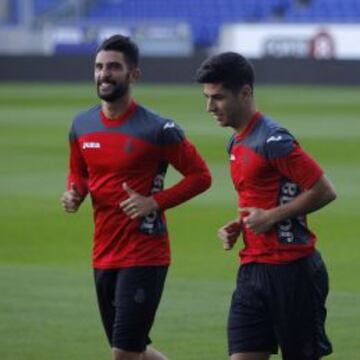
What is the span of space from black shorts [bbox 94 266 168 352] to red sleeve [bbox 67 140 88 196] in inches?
19.9

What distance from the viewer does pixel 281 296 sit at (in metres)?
7.16

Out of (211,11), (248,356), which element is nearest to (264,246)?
(248,356)

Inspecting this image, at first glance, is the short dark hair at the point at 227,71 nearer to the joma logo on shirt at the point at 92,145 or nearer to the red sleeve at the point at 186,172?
the red sleeve at the point at 186,172

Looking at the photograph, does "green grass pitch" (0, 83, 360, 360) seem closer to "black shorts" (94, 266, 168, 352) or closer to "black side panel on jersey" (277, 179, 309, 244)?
"black shorts" (94, 266, 168, 352)

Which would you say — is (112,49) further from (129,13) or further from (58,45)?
(129,13)

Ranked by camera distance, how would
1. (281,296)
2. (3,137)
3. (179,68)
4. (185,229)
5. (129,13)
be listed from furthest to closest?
(129,13) → (179,68) → (3,137) → (185,229) → (281,296)

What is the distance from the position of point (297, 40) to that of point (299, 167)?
41124 millimetres

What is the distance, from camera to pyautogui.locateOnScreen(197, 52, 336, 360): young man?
23.4 ft

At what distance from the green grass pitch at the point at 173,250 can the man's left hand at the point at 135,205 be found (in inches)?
96.1

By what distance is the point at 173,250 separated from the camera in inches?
605

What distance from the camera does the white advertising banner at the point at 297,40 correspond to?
1880 inches

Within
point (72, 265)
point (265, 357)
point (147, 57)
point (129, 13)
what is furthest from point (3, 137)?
point (129, 13)

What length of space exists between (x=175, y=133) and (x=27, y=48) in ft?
150

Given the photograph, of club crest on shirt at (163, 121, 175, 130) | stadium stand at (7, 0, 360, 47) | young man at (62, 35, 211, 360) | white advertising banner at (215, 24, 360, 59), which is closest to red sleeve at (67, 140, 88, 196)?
young man at (62, 35, 211, 360)
